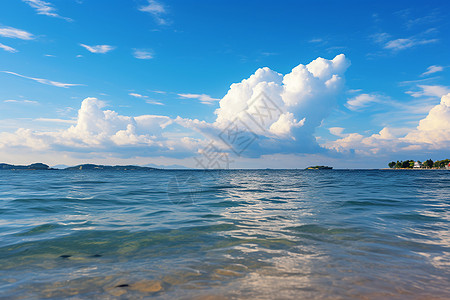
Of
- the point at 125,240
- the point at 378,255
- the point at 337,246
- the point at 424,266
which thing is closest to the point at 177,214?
the point at 125,240

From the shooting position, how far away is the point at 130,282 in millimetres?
6289

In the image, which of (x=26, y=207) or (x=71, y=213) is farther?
(x=26, y=207)

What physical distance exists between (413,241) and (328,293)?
6.41 m

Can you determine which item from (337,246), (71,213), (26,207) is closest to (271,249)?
(337,246)

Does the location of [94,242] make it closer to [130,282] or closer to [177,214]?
[130,282]

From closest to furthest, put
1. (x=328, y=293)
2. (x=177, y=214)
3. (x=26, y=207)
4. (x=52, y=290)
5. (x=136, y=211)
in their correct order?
(x=328, y=293), (x=52, y=290), (x=177, y=214), (x=136, y=211), (x=26, y=207)

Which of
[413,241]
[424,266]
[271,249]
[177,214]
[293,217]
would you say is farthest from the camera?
[177,214]

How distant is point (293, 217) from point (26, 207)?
59.9 feet

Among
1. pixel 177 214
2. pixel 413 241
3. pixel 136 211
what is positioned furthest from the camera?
pixel 136 211

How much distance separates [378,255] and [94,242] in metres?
9.81

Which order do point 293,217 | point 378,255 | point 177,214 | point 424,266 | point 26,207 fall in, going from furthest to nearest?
point 26,207
point 177,214
point 293,217
point 378,255
point 424,266

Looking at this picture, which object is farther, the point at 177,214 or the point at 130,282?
the point at 177,214

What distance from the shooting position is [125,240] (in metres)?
10.3

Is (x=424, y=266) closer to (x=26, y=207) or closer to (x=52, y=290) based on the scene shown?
(x=52, y=290)
